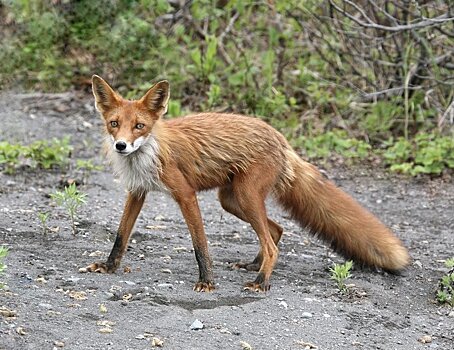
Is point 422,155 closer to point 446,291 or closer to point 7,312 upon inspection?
point 446,291

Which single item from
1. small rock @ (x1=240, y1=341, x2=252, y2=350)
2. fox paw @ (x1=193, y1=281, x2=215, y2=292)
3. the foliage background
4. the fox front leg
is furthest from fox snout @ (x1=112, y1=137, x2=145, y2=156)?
the foliage background

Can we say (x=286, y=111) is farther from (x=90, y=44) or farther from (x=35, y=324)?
(x=35, y=324)

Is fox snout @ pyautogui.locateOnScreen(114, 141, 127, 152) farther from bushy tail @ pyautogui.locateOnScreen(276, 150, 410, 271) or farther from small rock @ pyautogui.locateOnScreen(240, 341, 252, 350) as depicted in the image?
small rock @ pyautogui.locateOnScreen(240, 341, 252, 350)

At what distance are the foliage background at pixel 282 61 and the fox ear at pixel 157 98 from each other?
4177mm

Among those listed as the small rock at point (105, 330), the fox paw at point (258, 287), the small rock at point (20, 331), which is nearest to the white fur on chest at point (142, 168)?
the fox paw at point (258, 287)

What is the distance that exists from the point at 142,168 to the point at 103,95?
0.55m

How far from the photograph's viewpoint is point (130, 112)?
5.55 metres

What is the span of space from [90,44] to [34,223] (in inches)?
212

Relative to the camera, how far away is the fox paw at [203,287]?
217 inches

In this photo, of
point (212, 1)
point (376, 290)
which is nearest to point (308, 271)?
point (376, 290)

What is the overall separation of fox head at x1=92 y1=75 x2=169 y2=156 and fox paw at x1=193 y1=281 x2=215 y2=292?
98 cm

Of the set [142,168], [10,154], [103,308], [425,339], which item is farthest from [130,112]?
[10,154]

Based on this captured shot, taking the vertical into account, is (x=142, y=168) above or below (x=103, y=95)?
below

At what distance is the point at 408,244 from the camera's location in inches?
289
